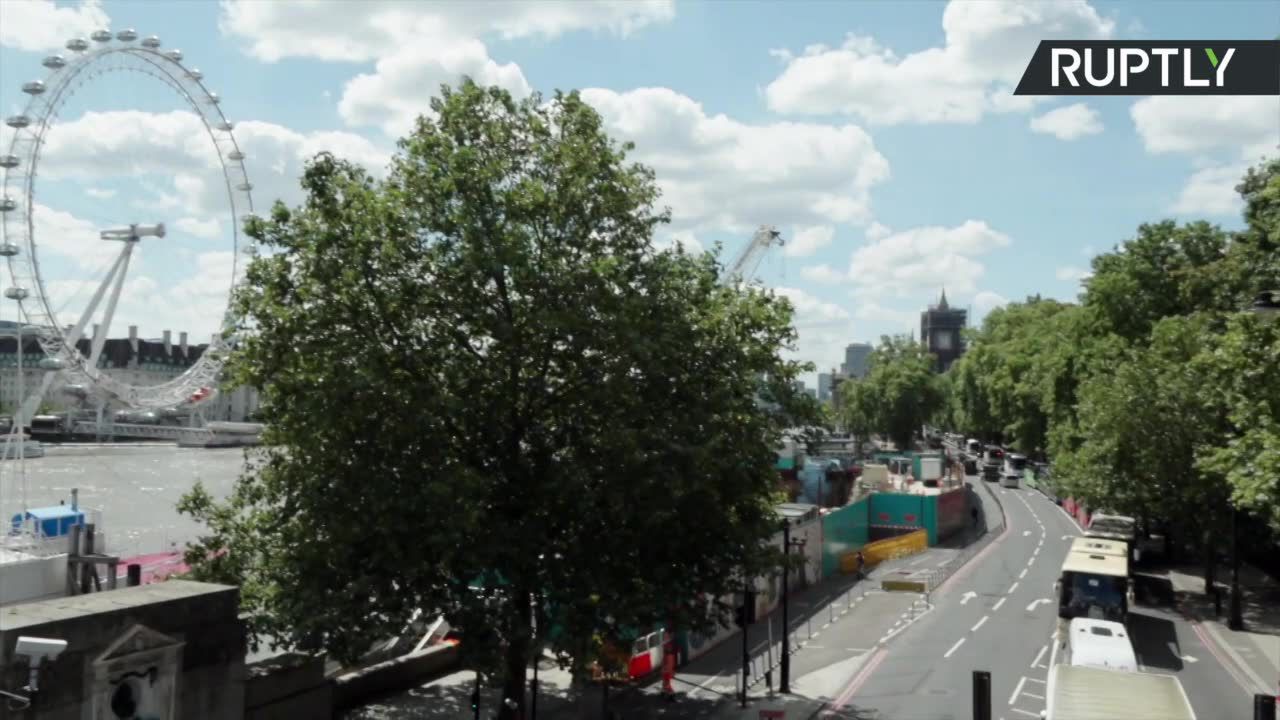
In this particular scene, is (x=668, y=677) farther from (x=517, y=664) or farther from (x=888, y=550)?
(x=888, y=550)

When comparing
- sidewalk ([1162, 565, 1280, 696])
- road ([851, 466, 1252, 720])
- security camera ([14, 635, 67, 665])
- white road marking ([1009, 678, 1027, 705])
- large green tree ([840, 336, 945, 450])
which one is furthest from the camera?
large green tree ([840, 336, 945, 450])

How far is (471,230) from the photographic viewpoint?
64.2 feet

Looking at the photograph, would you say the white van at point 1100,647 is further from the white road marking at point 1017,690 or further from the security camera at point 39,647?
the security camera at point 39,647

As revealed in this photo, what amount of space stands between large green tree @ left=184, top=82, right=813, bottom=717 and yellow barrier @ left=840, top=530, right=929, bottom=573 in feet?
91.1

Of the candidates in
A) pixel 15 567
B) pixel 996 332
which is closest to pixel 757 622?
pixel 15 567

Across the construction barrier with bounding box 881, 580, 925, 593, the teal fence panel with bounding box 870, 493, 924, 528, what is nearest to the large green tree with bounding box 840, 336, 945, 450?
the teal fence panel with bounding box 870, 493, 924, 528

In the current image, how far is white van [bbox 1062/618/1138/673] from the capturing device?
78.9 feet

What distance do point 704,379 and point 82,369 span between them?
62.4 metres

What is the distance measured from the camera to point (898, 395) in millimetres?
110812

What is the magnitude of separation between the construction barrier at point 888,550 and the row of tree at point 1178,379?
7452 mm

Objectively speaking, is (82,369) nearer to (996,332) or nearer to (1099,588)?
(1099,588)

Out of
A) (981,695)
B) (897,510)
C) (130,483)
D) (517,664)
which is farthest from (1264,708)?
(130,483)

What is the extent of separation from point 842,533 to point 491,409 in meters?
32.9

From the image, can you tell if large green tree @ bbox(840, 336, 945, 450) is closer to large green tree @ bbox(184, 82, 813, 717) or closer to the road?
the road
